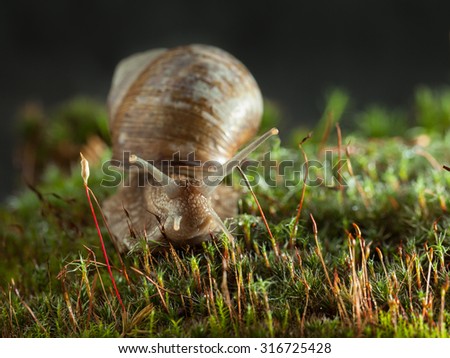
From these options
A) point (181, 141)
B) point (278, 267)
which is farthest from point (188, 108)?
point (278, 267)

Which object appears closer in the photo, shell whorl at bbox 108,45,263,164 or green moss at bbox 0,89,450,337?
green moss at bbox 0,89,450,337

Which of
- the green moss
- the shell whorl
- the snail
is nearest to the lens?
the green moss

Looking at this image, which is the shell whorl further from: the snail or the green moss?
the green moss

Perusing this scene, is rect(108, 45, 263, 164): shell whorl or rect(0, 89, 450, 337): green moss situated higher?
rect(108, 45, 263, 164): shell whorl

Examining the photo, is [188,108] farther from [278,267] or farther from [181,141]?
[278,267]

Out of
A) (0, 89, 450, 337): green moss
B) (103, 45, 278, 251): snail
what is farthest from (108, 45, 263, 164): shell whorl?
(0, 89, 450, 337): green moss

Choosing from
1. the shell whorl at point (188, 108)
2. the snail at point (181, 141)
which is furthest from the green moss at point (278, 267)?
the shell whorl at point (188, 108)

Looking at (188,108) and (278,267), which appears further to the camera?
(188,108)

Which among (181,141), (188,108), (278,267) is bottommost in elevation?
(278,267)

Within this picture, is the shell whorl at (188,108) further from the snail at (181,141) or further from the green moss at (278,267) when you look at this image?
the green moss at (278,267)
